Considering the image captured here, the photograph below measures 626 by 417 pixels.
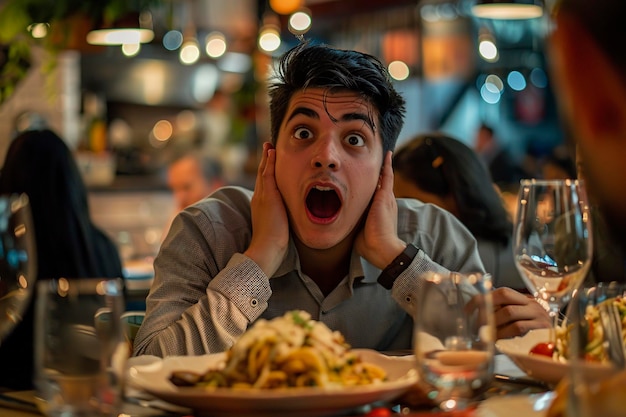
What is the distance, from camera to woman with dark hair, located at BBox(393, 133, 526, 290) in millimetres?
3238

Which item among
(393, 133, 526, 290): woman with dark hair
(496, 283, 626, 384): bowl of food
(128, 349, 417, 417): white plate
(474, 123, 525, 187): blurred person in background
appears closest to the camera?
(496, 283, 626, 384): bowl of food

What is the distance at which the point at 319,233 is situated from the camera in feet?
6.68

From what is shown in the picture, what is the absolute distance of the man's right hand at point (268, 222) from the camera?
6.45 feet

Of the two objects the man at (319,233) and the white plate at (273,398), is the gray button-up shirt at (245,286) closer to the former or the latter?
the man at (319,233)

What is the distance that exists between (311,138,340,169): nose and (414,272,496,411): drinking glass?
2.80ft

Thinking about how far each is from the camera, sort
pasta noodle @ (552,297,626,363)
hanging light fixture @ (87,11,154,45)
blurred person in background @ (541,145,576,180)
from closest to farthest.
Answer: pasta noodle @ (552,297,626,363) → hanging light fixture @ (87,11,154,45) → blurred person in background @ (541,145,576,180)

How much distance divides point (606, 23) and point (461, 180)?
257 centimetres

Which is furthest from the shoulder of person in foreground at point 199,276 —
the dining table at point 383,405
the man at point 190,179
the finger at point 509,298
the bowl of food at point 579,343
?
the man at point 190,179

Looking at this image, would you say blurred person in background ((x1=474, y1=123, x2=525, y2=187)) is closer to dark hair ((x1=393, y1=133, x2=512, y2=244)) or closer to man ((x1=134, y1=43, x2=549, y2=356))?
dark hair ((x1=393, y1=133, x2=512, y2=244))

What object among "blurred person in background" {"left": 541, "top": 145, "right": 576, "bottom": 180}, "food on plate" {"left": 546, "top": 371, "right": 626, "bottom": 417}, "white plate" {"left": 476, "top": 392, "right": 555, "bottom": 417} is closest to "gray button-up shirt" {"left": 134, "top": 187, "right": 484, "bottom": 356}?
"white plate" {"left": 476, "top": 392, "right": 555, "bottom": 417}

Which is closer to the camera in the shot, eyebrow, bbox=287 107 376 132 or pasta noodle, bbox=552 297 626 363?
pasta noodle, bbox=552 297 626 363

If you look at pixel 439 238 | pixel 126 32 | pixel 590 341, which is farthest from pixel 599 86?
pixel 126 32

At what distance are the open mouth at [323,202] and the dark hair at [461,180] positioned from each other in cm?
124

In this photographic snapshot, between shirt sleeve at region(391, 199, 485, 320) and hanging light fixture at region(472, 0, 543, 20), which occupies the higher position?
hanging light fixture at region(472, 0, 543, 20)
